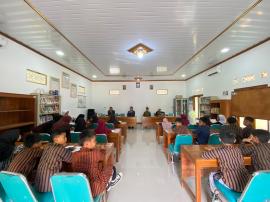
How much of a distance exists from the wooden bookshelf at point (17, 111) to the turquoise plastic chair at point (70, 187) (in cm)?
315

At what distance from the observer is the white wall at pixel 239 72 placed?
5.23 meters

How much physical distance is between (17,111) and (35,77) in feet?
4.47

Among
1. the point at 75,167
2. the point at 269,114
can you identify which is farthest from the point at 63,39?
the point at 269,114

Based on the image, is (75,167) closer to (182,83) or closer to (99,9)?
(99,9)

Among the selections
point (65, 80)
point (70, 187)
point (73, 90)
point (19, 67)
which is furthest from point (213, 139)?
point (73, 90)

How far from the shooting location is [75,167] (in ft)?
7.58

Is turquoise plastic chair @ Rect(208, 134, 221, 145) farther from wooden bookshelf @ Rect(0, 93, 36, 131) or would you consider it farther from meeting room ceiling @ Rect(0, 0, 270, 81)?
wooden bookshelf @ Rect(0, 93, 36, 131)

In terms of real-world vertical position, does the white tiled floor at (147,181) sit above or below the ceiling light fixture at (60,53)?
below

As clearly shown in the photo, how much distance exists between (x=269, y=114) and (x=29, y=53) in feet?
21.1

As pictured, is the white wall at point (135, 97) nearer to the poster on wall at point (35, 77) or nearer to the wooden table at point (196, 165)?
the poster on wall at point (35, 77)

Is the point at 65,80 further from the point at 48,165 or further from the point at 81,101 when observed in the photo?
the point at 48,165

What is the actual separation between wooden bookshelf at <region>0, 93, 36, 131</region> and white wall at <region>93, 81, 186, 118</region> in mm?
8000

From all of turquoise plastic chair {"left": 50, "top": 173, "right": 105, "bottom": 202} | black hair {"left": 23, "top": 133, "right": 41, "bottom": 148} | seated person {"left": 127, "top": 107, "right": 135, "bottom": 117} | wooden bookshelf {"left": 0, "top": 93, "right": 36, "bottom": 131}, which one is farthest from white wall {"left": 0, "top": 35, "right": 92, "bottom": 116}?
seated person {"left": 127, "top": 107, "right": 135, "bottom": 117}

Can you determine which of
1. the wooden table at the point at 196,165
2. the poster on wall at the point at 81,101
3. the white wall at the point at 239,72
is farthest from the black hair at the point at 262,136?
the poster on wall at the point at 81,101
